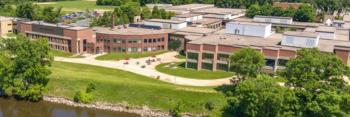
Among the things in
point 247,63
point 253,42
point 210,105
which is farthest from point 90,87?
point 253,42

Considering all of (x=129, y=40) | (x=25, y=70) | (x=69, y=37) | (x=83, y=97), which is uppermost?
(x=69, y=37)

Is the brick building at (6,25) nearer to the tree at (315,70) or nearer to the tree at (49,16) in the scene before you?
the tree at (49,16)

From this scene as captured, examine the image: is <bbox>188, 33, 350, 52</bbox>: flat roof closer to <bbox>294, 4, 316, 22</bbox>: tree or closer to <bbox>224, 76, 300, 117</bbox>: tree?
<bbox>224, 76, 300, 117</bbox>: tree

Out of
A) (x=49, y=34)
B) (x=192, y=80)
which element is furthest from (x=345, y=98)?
(x=49, y=34)

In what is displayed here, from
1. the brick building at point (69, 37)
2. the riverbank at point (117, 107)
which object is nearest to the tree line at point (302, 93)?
the riverbank at point (117, 107)

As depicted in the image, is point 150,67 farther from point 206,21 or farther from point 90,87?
point 206,21

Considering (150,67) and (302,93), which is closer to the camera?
(302,93)

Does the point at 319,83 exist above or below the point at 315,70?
below
